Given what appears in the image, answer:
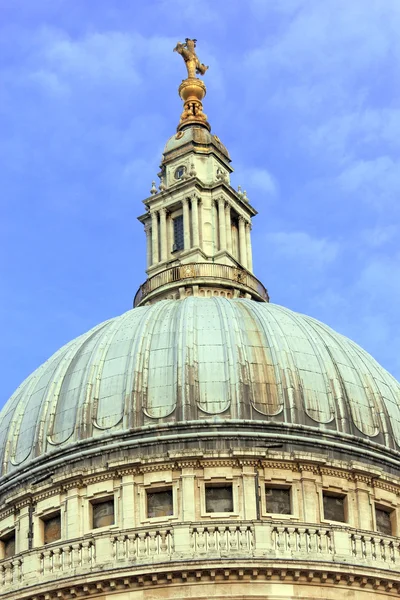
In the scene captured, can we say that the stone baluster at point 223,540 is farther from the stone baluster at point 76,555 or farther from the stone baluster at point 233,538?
the stone baluster at point 76,555

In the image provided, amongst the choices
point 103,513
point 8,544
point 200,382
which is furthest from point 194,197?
point 8,544

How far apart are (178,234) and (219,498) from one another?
19.2 m

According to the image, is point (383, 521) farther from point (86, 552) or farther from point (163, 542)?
point (86, 552)

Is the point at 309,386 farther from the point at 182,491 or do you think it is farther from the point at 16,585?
the point at 16,585

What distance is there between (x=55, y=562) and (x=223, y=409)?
9588 millimetres

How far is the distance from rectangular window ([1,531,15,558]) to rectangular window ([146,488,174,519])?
626cm

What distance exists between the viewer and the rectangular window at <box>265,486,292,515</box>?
63000mm

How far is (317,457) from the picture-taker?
64125 millimetres

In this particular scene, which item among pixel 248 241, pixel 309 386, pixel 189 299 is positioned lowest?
pixel 309 386

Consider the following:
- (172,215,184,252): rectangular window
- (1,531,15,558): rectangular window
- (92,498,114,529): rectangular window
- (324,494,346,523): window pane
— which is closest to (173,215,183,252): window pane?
(172,215,184,252): rectangular window

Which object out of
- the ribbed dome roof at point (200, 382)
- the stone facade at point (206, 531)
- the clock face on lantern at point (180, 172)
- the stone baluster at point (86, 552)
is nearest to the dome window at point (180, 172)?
the clock face on lantern at point (180, 172)

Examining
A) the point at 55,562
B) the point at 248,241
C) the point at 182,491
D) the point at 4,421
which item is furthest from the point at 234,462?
the point at 248,241

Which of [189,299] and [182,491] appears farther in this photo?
[189,299]

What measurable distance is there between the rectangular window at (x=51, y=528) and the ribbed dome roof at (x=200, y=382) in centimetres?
303
